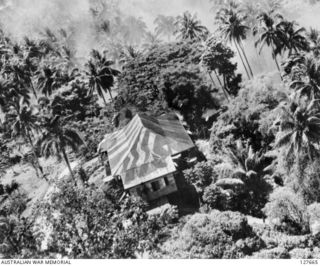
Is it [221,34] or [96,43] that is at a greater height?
[96,43]

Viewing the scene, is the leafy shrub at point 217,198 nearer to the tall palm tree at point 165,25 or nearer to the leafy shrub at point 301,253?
the leafy shrub at point 301,253

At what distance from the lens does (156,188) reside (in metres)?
35.8

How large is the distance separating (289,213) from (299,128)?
24.1 ft

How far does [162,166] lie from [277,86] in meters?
19.1

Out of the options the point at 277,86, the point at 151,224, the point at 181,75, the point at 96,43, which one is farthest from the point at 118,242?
the point at 96,43

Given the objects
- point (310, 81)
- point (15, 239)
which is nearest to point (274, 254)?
point (15, 239)

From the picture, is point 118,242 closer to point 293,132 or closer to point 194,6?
point 293,132

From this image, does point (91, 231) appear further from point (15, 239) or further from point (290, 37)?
point (290, 37)

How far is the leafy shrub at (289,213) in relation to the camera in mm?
28156

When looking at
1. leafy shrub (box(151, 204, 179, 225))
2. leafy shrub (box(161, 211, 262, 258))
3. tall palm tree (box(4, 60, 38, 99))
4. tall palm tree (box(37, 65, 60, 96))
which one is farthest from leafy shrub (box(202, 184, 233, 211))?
tall palm tree (box(4, 60, 38, 99))

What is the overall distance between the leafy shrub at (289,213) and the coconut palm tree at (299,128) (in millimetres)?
3950

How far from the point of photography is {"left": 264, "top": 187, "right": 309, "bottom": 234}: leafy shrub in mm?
28156

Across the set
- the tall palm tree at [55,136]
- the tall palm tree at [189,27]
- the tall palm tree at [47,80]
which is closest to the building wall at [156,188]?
the tall palm tree at [55,136]

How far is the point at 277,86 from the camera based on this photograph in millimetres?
43156
